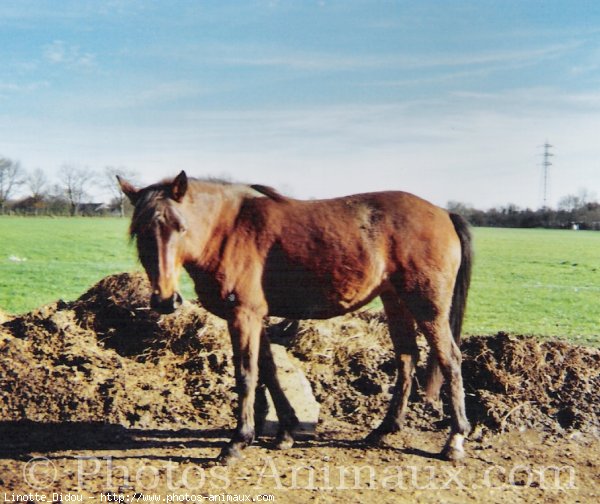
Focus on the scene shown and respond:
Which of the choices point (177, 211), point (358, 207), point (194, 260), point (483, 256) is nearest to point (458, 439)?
point (358, 207)

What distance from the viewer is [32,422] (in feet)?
18.0

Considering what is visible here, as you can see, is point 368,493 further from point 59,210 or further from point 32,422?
point 59,210

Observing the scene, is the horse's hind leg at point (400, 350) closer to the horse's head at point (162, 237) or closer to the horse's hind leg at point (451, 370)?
the horse's hind leg at point (451, 370)

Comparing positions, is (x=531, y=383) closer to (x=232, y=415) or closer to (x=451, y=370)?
(x=451, y=370)

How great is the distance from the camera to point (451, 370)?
495 cm

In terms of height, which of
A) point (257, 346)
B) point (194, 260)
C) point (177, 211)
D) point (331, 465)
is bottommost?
point (331, 465)

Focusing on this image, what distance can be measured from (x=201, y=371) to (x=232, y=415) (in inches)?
29.9

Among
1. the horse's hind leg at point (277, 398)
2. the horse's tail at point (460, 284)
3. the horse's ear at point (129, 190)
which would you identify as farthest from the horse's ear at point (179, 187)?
the horse's tail at point (460, 284)

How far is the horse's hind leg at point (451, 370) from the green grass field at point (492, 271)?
51.2 inches

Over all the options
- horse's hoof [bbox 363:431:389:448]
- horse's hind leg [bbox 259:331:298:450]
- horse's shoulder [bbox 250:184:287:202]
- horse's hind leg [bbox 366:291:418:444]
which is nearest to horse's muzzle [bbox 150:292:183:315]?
horse's hind leg [bbox 259:331:298:450]

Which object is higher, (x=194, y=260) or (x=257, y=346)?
(x=194, y=260)

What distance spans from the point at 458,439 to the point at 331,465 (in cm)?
116

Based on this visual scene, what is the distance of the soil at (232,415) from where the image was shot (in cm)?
430

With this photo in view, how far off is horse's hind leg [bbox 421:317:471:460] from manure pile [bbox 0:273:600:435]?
0.76 meters
